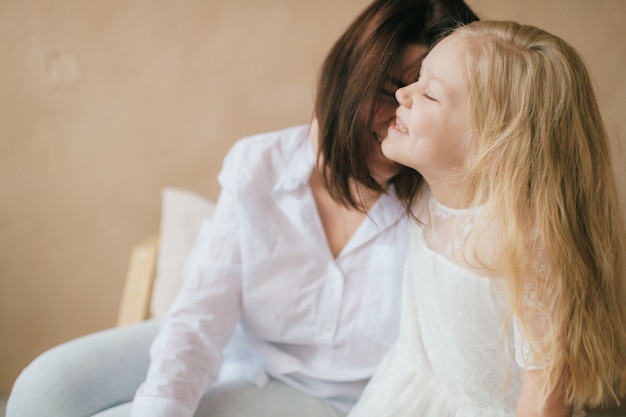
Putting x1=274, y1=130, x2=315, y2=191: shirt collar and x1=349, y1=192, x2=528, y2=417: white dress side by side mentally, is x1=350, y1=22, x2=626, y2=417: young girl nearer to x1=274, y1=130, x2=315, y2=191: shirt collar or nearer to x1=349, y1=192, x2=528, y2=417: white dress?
x1=349, y1=192, x2=528, y2=417: white dress

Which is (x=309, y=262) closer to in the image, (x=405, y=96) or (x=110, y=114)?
(x=405, y=96)

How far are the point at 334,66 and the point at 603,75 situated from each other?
2.56ft

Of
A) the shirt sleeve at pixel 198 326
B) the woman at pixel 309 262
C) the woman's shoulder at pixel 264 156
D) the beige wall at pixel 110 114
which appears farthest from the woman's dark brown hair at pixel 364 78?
the beige wall at pixel 110 114

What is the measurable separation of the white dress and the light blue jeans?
0.16 meters

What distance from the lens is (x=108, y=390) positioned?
1.25m

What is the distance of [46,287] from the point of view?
2016mm

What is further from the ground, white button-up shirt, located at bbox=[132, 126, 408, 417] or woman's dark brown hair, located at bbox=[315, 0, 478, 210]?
woman's dark brown hair, located at bbox=[315, 0, 478, 210]

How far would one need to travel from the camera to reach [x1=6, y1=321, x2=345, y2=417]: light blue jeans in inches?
46.1

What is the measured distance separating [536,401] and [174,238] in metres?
1.07

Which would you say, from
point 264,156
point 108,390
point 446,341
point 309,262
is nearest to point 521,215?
point 446,341

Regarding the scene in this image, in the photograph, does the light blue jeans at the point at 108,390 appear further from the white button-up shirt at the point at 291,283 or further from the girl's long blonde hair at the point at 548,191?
the girl's long blonde hair at the point at 548,191

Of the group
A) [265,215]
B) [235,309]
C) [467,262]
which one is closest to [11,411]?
[235,309]

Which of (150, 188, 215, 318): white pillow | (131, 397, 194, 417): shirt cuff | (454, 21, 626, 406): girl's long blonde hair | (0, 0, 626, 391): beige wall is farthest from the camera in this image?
(0, 0, 626, 391): beige wall

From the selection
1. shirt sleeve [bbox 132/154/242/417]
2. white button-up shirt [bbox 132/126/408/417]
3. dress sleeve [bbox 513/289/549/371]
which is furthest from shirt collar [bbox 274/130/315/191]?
dress sleeve [bbox 513/289/549/371]
